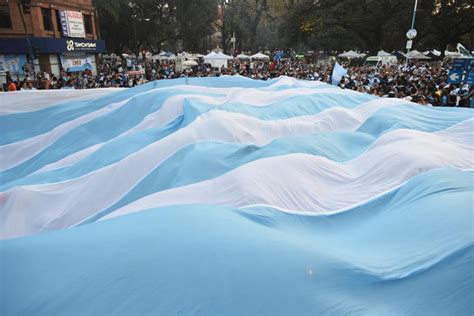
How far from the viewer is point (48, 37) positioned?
1928 cm

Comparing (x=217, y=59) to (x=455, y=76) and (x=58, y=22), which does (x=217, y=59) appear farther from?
(x=455, y=76)

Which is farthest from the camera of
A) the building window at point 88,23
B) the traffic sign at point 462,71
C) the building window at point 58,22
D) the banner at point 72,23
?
the building window at point 88,23

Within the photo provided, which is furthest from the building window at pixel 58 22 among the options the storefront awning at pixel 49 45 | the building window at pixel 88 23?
the building window at pixel 88 23

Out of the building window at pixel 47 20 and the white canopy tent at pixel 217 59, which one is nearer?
the building window at pixel 47 20

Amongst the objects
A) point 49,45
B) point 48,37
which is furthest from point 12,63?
point 48,37

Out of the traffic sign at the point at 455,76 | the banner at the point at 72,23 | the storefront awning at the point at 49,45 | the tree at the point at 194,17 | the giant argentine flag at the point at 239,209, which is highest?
the tree at the point at 194,17

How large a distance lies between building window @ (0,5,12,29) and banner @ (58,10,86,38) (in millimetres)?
2863

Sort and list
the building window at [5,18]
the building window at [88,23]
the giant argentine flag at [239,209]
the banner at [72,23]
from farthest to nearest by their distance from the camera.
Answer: the building window at [88,23] < the banner at [72,23] < the building window at [5,18] < the giant argentine flag at [239,209]

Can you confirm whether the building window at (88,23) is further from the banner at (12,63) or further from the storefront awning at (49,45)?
the banner at (12,63)

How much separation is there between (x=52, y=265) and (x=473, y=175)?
284 centimetres

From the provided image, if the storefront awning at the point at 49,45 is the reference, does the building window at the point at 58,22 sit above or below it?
above

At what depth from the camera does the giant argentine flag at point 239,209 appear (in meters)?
1.68

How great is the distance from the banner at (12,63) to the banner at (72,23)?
3.75 metres

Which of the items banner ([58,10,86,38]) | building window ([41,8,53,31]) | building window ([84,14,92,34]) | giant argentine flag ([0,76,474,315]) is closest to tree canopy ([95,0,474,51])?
building window ([84,14,92,34])
